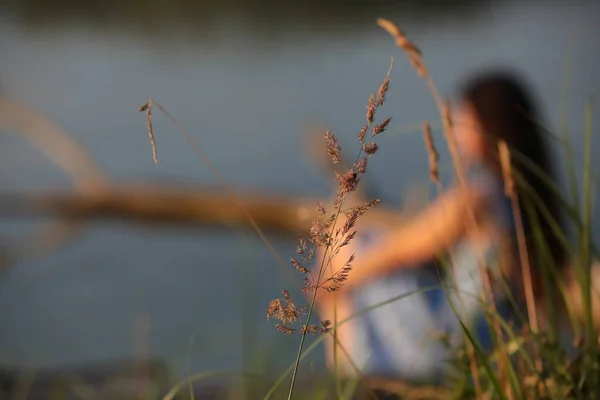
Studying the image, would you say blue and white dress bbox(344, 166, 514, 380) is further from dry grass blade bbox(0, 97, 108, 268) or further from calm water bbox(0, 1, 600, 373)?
dry grass blade bbox(0, 97, 108, 268)

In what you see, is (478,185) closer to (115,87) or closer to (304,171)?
(304,171)

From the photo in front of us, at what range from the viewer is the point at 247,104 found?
454 inches

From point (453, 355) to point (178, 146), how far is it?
9302mm

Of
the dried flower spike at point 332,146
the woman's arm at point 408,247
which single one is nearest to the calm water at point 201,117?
the woman's arm at point 408,247

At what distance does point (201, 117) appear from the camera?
10797 mm

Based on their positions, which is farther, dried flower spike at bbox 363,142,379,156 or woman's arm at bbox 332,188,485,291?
woman's arm at bbox 332,188,485,291

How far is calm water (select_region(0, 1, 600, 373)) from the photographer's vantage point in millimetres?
6930

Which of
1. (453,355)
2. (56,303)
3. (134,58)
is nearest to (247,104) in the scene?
(134,58)

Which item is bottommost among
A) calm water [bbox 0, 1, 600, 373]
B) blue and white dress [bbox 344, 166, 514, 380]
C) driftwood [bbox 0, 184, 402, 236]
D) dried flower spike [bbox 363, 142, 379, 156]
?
dried flower spike [bbox 363, 142, 379, 156]

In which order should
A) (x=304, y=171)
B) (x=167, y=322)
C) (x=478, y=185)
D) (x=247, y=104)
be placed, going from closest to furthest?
(x=478, y=185) → (x=167, y=322) → (x=304, y=171) → (x=247, y=104)

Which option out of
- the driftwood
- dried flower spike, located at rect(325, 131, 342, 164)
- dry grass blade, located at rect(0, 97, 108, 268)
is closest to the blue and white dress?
the driftwood

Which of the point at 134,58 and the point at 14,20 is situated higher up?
the point at 14,20

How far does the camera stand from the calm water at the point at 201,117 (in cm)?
693

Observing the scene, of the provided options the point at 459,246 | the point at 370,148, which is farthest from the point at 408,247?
the point at 370,148
